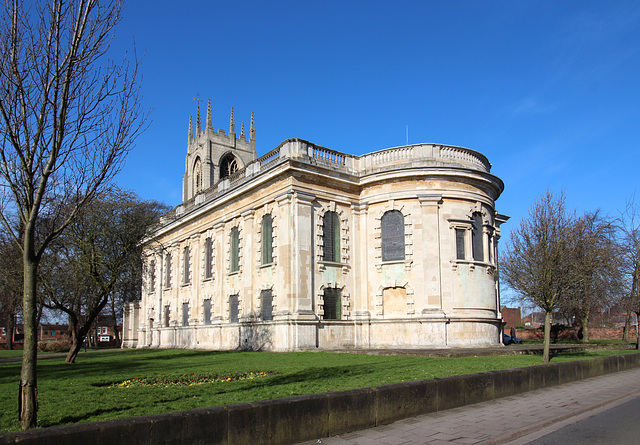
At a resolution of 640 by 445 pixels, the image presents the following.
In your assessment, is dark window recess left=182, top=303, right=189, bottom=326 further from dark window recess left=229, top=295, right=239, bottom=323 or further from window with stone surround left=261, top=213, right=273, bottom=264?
window with stone surround left=261, top=213, right=273, bottom=264

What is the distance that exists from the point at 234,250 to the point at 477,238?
50.7ft

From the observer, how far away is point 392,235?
98.7 feet

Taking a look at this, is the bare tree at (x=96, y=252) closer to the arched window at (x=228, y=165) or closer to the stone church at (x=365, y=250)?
the stone church at (x=365, y=250)

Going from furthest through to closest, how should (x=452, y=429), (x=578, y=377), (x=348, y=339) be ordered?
(x=348, y=339), (x=578, y=377), (x=452, y=429)

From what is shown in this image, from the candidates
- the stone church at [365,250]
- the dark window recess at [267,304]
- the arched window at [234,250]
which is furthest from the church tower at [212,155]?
the dark window recess at [267,304]

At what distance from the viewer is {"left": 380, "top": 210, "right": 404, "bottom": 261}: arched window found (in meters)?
29.8

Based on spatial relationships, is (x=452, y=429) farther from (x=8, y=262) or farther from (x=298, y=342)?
(x=8, y=262)

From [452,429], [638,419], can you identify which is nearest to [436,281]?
[638,419]

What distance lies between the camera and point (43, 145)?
8141 millimetres

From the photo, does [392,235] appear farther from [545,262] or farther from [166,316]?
[166,316]

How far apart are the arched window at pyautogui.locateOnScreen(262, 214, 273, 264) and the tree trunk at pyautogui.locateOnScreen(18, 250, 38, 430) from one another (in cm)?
2261

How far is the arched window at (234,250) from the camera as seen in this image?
112 ft

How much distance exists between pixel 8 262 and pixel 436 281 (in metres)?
24.0

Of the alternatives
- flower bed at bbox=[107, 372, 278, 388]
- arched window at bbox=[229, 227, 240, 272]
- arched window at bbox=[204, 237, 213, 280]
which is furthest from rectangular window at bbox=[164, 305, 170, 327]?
flower bed at bbox=[107, 372, 278, 388]
